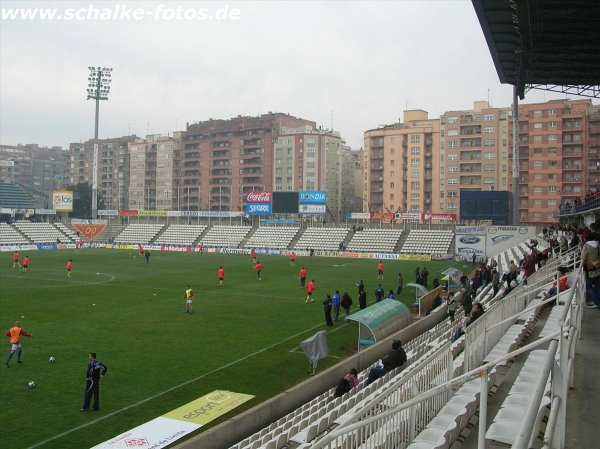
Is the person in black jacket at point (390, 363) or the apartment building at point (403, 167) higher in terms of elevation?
the apartment building at point (403, 167)

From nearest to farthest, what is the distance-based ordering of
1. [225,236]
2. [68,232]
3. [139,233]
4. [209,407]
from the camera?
[209,407], [225,236], [68,232], [139,233]

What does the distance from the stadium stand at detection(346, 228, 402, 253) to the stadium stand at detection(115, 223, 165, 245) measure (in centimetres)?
3058

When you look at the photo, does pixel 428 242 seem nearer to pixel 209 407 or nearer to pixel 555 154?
pixel 555 154

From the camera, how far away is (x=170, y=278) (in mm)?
41750

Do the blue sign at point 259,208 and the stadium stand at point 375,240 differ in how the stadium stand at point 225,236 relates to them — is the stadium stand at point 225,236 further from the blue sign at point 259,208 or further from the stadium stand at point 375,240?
the stadium stand at point 375,240

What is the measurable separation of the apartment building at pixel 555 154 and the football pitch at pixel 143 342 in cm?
5060

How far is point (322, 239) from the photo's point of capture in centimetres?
7400

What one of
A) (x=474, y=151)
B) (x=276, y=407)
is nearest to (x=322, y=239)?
(x=474, y=151)

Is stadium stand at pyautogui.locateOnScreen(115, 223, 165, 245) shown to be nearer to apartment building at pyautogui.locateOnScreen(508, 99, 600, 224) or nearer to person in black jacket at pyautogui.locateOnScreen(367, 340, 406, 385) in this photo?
apartment building at pyautogui.locateOnScreen(508, 99, 600, 224)

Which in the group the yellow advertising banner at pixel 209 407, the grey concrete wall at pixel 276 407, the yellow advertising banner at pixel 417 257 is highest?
the yellow advertising banner at pixel 417 257

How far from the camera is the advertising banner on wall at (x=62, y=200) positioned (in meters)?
84.1

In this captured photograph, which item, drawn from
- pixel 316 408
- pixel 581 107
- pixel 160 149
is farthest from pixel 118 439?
pixel 160 149

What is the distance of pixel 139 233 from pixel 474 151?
181 ft

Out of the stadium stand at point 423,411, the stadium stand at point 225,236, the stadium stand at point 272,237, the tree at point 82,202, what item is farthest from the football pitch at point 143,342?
the tree at point 82,202
